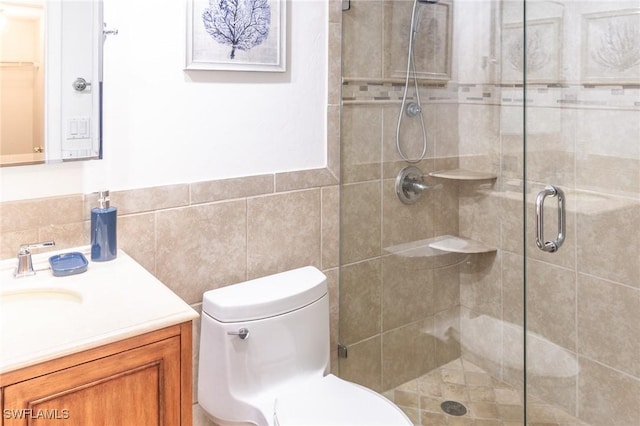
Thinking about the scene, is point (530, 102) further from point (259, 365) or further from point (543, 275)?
point (259, 365)

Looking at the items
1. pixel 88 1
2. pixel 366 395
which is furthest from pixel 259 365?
pixel 88 1

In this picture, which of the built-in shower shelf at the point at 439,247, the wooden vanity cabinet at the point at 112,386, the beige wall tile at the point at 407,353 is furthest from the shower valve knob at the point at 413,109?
the wooden vanity cabinet at the point at 112,386

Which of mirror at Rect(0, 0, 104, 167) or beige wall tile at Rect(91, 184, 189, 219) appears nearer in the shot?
mirror at Rect(0, 0, 104, 167)

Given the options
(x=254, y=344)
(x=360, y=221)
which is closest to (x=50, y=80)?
(x=254, y=344)

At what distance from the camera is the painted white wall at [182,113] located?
1480 mm

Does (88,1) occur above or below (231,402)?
above

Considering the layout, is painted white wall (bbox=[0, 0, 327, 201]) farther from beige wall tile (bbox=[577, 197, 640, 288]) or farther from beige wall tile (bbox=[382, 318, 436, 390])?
beige wall tile (bbox=[577, 197, 640, 288])

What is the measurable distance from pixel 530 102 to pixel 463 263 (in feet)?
2.23

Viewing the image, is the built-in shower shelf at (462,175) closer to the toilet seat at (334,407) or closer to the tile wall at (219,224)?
the tile wall at (219,224)

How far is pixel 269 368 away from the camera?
163 cm

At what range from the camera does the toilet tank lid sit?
5.16ft

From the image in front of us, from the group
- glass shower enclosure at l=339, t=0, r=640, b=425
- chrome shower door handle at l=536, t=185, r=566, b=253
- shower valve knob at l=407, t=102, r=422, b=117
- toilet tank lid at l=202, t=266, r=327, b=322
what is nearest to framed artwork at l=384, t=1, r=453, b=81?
glass shower enclosure at l=339, t=0, r=640, b=425

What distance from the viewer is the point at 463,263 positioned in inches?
80.7

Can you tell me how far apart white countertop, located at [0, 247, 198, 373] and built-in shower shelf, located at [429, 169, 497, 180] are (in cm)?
116
